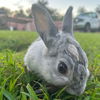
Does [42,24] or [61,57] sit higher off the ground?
[42,24]

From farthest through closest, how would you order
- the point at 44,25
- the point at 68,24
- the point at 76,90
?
the point at 68,24 < the point at 44,25 < the point at 76,90

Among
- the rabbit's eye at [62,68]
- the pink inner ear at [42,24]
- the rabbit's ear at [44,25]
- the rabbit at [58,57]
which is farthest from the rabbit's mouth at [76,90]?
the pink inner ear at [42,24]

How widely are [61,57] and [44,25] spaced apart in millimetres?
393

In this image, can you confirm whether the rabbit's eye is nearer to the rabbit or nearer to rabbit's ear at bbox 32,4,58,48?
the rabbit

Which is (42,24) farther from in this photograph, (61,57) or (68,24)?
(61,57)

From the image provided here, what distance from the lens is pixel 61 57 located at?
2.42 metres

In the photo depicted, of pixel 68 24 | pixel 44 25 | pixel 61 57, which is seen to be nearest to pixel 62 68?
pixel 61 57

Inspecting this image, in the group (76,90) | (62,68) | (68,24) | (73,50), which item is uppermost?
(68,24)

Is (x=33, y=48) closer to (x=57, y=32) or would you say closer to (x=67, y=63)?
(x=57, y=32)

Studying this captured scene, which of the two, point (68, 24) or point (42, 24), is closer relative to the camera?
point (42, 24)

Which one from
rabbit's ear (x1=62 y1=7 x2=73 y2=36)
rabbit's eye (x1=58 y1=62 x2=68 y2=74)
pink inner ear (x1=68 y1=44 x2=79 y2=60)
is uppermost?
rabbit's ear (x1=62 y1=7 x2=73 y2=36)

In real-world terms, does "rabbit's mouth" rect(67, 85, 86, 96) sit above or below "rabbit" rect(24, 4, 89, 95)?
below

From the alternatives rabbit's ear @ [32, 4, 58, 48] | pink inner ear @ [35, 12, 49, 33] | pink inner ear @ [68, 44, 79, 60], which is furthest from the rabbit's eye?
pink inner ear @ [35, 12, 49, 33]

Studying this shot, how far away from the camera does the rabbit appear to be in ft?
7.68
